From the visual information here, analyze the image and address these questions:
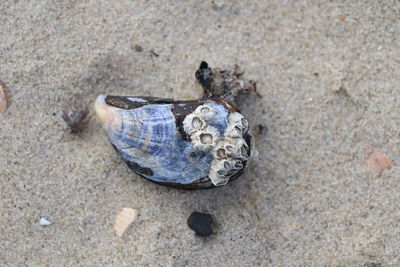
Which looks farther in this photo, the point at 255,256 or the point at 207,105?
the point at 255,256

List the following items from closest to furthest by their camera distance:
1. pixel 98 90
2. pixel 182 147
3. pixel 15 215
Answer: pixel 182 147, pixel 15 215, pixel 98 90

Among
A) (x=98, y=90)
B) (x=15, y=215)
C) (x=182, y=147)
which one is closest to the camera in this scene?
(x=182, y=147)

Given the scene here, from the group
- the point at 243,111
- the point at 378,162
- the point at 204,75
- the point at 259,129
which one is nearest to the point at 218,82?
the point at 204,75

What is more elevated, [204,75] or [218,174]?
[204,75]

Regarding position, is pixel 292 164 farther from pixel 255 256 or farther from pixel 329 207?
pixel 255 256

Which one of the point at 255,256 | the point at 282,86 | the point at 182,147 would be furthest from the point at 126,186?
the point at 282,86

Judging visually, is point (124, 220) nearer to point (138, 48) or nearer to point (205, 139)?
point (205, 139)

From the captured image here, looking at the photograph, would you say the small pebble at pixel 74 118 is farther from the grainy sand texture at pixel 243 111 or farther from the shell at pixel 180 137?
the shell at pixel 180 137
